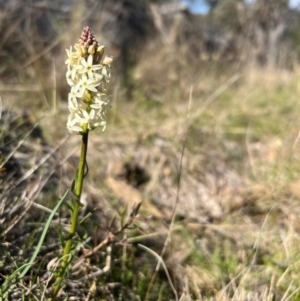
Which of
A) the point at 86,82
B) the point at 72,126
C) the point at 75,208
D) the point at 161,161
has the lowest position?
the point at 161,161

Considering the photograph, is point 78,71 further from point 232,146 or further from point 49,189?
point 232,146

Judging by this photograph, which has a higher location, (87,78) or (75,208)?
(87,78)

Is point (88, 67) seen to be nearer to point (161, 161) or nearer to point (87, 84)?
point (87, 84)

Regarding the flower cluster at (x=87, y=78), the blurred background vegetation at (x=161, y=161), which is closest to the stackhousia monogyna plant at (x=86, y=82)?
the flower cluster at (x=87, y=78)

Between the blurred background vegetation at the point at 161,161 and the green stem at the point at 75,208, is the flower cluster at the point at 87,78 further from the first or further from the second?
the blurred background vegetation at the point at 161,161

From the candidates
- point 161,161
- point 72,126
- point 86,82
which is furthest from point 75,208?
point 161,161

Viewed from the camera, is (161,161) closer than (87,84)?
No

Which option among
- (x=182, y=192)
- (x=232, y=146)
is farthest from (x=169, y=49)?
(x=182, y=192)
